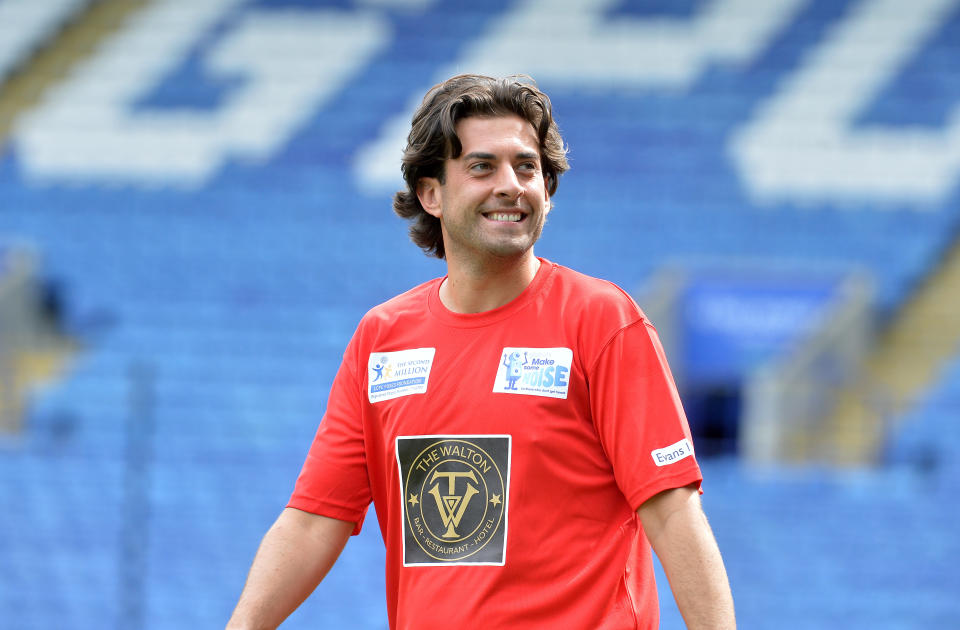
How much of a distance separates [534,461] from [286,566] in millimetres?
506

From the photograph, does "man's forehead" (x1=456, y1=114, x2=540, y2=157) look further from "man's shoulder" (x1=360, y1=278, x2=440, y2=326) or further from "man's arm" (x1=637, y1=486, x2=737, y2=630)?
"man's arm" (x1=637, y1=486, x2=737, y2=630)

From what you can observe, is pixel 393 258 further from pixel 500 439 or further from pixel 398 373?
pixel 500 439

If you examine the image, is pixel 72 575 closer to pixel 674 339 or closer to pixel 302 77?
pixel 674 339

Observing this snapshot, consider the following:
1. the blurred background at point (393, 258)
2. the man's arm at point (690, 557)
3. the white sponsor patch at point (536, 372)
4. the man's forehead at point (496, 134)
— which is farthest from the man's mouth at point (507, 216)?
the blurred background at point (393, 258)

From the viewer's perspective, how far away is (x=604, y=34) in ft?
33.5

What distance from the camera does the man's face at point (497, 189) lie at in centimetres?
219

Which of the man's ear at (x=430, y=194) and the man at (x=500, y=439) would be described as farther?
the man's ear at (x=430, y=194)

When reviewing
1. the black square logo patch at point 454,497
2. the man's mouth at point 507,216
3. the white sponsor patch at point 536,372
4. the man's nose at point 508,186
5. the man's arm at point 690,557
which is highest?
the man's nose at point 508,186

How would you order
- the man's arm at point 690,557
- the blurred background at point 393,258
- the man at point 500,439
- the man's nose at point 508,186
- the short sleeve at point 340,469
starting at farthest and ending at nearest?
the blurred background at point 393,258 < the short sleeve at point 340,469 < the man's nose at point 508,186 < the man at point 500,439 < the man's arm at point 690,557

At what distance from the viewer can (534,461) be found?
2.10 meters

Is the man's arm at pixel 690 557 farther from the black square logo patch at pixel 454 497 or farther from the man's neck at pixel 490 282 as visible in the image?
the man's neck at pixel 490 282

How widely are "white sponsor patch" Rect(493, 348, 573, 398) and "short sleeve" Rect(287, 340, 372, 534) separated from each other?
33cm

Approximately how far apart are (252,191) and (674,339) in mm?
3452

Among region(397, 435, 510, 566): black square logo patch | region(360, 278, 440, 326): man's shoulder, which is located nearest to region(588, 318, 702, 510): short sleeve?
region(397, 435, 510, 566): black square logo patch
